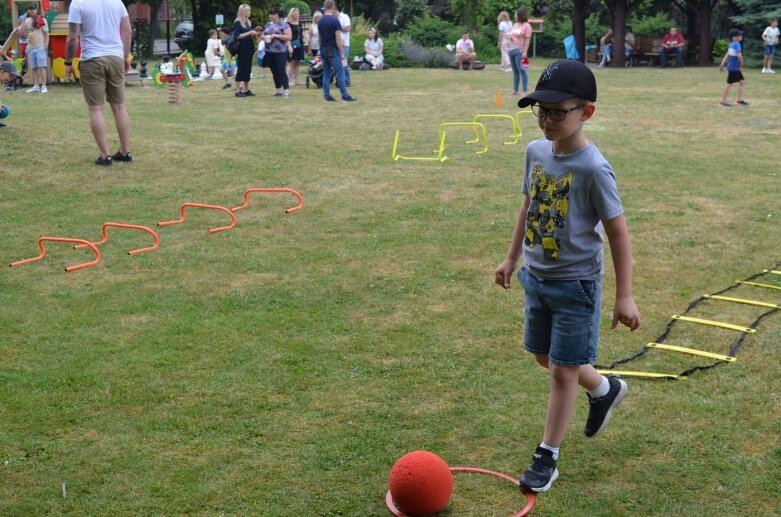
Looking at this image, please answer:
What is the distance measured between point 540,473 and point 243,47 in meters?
18.0

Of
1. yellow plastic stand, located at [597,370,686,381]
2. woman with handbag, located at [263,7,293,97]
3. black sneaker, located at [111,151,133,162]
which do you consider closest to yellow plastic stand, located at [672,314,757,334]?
yellow plastic stand, located at [597,370,686,381]

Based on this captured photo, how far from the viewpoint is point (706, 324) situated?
6297 millimetres

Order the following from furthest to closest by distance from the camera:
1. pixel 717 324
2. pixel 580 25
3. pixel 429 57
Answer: pixel 580 25 < pixel 429 57 < pixel 717 324

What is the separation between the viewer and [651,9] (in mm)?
45375

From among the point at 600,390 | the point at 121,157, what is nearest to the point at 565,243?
Answer: the point at 600,390

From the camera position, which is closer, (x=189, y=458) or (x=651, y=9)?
(x=189, y=458)

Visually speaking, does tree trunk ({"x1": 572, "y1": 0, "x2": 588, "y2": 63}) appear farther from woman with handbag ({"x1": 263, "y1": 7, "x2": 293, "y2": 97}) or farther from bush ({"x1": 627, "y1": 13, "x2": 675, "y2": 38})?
woman with handbag ({"x1": 263, "y1": 7, "x2": 293, "y2": 97})

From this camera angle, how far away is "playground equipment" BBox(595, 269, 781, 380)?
17.9 feet

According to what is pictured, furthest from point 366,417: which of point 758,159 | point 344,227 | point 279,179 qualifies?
point 758,159

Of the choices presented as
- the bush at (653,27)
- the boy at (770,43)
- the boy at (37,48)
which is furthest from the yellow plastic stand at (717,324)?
the bush at (653,27)

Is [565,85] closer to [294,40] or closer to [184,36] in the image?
[294,40]

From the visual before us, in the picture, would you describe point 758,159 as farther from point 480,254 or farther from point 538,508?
point 538,508

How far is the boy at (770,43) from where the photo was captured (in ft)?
95.7

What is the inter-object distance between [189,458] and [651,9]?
44900mm
